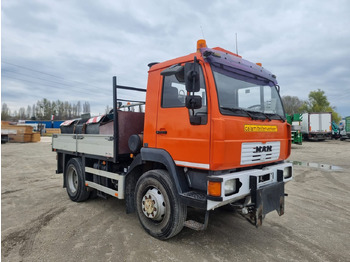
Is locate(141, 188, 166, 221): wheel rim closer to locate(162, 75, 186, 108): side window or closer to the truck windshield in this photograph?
locate(162, 75, 186, 108): side window

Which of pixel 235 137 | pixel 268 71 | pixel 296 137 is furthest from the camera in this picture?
pixel 296 137

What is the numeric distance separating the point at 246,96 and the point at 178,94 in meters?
1.03

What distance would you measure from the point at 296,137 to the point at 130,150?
17.9 m

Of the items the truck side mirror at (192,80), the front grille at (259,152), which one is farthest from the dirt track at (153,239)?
the truck side mirror at (192,80)

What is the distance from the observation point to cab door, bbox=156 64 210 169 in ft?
9.91

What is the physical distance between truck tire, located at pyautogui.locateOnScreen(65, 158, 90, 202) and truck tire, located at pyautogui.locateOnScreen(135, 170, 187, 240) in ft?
6.46

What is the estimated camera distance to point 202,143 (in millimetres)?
3014

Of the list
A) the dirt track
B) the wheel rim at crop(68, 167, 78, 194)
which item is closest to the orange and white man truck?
the dirt track

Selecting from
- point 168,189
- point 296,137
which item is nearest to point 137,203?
point 168,189

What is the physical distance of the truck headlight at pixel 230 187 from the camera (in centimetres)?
295

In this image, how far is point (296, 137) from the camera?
61.9ft

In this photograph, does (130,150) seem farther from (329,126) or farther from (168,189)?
(329,126)

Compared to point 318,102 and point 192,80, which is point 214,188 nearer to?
point 192,80

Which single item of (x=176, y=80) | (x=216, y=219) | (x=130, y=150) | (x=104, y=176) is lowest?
(x=216, y=219)
